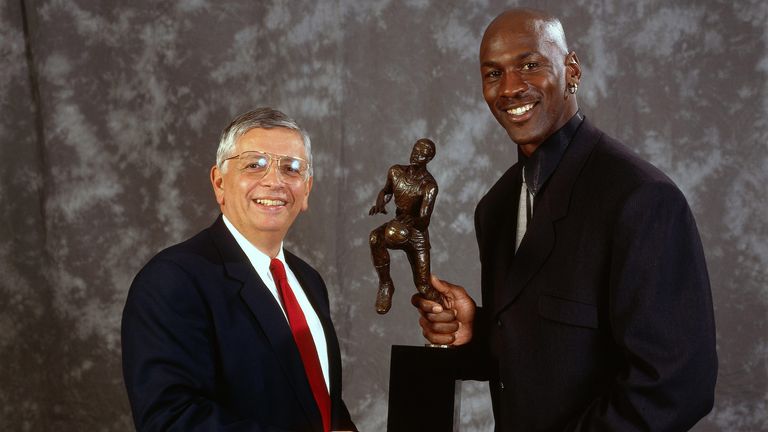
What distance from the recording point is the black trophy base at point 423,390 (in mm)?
2773

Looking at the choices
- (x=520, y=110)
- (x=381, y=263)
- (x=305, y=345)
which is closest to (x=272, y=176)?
(x=381, y=263)

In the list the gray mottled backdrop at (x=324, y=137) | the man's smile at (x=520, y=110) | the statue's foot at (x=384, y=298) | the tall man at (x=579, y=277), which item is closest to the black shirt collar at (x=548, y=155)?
the tall man at (x=579, y=277)

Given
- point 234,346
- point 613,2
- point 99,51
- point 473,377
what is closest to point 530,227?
point 473,377

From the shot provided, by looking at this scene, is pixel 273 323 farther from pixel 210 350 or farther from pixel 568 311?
pixel 568 311

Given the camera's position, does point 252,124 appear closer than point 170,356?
No

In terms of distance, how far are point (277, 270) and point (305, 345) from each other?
270mm

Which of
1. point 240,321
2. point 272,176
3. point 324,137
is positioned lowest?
point 240,321

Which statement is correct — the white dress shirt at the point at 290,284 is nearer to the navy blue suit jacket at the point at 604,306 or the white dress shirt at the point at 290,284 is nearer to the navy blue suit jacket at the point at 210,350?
the navy blue suit jacket at the point at 210,350

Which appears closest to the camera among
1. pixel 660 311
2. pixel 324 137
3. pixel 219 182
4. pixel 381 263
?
pixel 660 311

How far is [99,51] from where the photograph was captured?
459cm

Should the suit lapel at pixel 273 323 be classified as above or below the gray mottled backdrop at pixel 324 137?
below

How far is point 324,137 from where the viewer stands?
4.70 m

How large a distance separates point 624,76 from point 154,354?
3.22 m

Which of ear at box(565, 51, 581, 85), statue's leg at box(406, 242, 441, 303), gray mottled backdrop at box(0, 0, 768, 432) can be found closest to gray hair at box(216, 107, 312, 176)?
statue's leg at box(406, 242, 441, 303)
